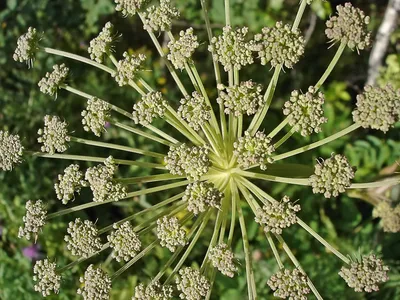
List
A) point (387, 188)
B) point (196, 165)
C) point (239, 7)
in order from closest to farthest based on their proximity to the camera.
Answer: point (196, 165)
point (387, 188)
point (239, 7)

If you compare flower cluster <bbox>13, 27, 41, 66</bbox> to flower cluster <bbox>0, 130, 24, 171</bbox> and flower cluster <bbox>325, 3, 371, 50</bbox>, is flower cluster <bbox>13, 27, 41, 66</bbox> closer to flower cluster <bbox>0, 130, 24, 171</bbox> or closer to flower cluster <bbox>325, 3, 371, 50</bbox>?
flower cluster <bbox>0, 130, 24, 171</bbox>

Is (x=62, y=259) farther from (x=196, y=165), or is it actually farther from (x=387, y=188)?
(x=387, y=188)

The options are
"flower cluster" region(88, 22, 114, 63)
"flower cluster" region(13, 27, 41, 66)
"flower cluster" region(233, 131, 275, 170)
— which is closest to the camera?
"flower cluster" region(233, 131, 275, 170)

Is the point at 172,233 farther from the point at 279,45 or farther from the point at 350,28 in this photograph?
the point at 350,28

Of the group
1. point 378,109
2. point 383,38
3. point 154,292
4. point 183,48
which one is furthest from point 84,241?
point 383,38

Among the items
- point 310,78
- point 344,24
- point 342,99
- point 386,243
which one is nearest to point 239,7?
point 310,78

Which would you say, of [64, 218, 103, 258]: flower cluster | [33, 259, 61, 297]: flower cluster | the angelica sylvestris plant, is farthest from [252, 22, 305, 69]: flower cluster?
[33, 259, 61, 297]: flower cluster

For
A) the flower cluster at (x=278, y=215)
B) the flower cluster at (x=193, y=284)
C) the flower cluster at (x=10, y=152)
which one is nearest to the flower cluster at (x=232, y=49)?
the flower cluster at (x=278, y=215)
